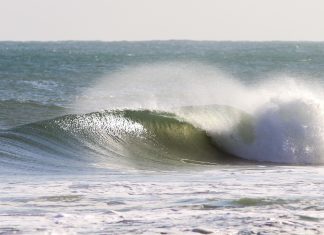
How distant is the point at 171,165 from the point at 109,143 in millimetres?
2424

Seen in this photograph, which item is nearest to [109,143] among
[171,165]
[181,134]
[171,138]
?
[171,138]

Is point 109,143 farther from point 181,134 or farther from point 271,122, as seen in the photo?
point 271,122

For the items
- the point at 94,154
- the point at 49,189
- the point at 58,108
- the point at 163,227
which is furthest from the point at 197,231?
the point at 58,108

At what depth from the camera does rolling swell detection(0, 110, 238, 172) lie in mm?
15828

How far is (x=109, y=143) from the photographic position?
18422 millimetres

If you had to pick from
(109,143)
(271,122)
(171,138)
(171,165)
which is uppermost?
(271,122)

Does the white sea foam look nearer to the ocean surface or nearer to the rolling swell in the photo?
the ocean surface

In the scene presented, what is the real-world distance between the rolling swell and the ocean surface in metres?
0.03

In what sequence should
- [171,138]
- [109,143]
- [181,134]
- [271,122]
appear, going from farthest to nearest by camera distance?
[181,134], [171,138], [271,122], [109,143]

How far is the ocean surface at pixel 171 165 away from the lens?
31.4 ft

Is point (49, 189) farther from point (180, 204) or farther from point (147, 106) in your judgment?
point (147, 106)

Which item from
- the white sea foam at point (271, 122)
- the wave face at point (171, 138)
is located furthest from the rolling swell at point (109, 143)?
the white sea foam at point (271, 122)

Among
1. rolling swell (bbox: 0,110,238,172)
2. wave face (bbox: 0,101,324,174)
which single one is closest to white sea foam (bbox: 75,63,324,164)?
wave face (bbox: 0,101,324,174)

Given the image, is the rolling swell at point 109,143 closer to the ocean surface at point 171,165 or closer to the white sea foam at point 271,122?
the ocean surface at point 171,165
